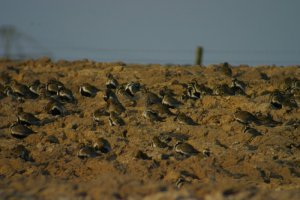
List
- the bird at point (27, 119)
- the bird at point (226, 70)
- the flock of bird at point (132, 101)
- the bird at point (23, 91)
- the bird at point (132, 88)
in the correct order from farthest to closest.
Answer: the bird at point (226, 70), the bird at point (23, 91), the bird at point (132, 88), the bird at point (27, 119), the flock of bird at point (132, 101)

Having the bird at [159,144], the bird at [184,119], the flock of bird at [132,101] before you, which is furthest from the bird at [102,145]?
the bird at [184,119]

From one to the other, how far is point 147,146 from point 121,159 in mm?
970

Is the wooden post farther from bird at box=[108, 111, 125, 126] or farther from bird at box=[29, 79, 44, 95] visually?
bird at box=[108, 111, 125, 126]

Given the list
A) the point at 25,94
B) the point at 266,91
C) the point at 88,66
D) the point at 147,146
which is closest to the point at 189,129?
the point at 147,146

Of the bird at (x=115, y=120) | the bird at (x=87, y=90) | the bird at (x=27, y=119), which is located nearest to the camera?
the bird at (x=115, y=120)

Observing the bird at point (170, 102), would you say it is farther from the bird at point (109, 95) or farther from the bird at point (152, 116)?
the bird at point (109, 95)

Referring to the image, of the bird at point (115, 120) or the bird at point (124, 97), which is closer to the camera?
the bird at point (115, 120)

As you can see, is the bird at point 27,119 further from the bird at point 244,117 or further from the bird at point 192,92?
the bird at point 244,117

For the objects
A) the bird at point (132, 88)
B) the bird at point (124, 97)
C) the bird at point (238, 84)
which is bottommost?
the bird at point (124, 97)

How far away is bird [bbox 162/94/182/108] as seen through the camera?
21.3 metres

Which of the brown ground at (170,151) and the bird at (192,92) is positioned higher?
the bird at (192,92)

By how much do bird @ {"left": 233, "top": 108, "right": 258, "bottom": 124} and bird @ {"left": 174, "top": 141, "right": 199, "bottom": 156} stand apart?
6.17ft

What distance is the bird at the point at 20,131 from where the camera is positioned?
65.3 ft

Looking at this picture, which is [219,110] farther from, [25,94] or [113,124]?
[25,94]
